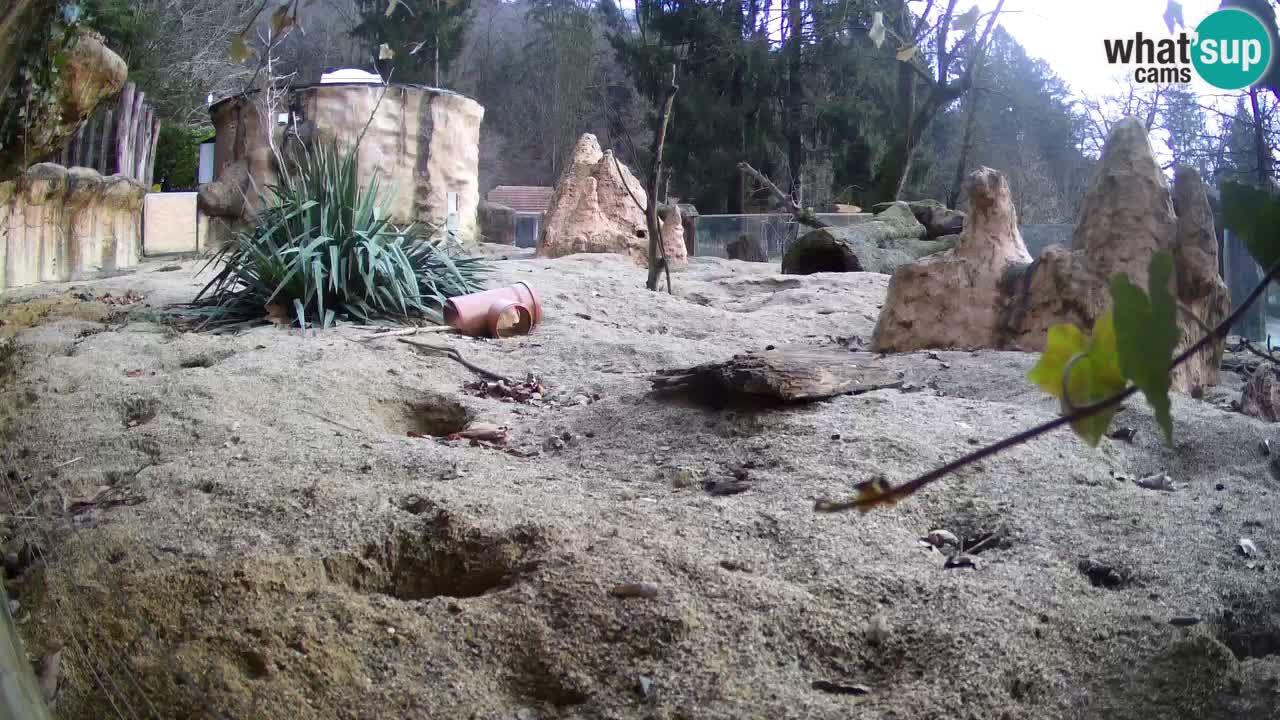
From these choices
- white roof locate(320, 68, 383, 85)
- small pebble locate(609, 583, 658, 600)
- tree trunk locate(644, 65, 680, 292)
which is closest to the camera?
small pebble locate(609, 583, 658, 600)

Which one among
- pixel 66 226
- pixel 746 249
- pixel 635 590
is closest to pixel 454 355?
pixel 635 590

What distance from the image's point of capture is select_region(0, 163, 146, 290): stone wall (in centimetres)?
784

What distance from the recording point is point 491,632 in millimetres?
1785

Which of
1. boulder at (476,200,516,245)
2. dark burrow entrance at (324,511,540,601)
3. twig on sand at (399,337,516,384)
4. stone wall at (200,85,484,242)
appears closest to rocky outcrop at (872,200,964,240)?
stone wall at (200,85,484,242)

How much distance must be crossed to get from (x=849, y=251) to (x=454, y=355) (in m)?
5.88

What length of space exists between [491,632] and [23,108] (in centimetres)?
177

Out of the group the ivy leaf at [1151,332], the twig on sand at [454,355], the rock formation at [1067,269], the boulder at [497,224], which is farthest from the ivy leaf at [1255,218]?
the boulder at [497,224]

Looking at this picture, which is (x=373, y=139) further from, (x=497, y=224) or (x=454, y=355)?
(x=454, y=355)

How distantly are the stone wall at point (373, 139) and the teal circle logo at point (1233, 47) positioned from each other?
388 inches

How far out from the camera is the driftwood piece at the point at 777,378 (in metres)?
3.17

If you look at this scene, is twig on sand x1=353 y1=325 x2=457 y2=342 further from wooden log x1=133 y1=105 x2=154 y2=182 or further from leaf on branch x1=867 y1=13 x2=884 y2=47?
wooden log x1=133 y1=105 x2=154 y2=182

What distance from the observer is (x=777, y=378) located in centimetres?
317

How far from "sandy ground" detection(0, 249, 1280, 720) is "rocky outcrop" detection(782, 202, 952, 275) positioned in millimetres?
6068

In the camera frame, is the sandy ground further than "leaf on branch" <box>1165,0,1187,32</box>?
Yes
